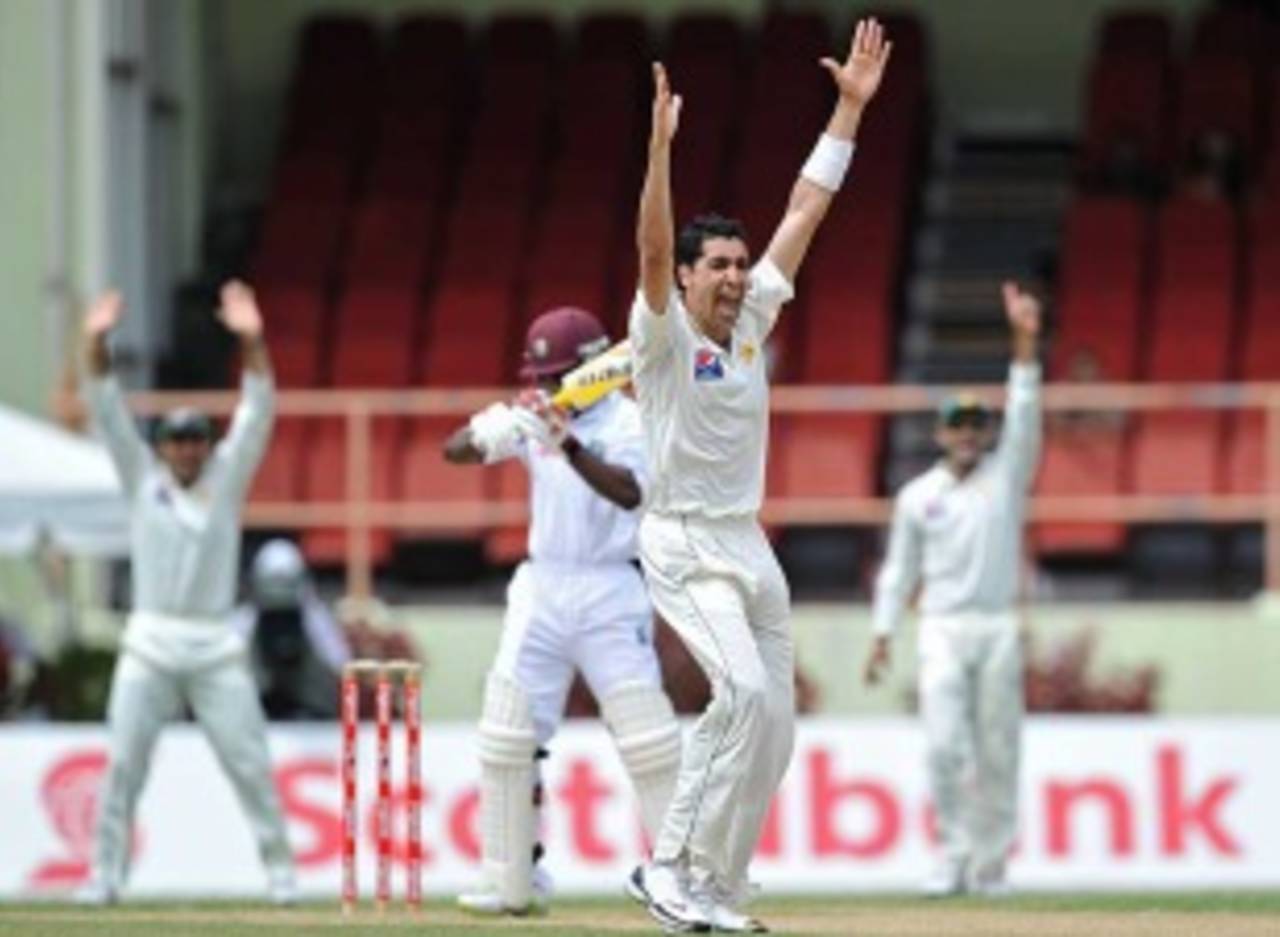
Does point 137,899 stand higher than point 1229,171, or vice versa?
point 1229,171

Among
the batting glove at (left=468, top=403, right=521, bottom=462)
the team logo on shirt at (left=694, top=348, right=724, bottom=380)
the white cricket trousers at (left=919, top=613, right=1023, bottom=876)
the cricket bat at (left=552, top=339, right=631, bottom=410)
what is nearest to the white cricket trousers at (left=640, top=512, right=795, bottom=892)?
the team logo on shirt at (left=694, top=348, right=724, bottom=380)

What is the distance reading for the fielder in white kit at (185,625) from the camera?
68.1 ft

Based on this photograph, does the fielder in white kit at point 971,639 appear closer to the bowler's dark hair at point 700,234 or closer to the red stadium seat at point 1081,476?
the bowler's dark hair at point 700,234

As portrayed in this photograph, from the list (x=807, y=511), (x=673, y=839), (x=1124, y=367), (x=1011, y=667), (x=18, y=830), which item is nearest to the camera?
(x=673, y=839)

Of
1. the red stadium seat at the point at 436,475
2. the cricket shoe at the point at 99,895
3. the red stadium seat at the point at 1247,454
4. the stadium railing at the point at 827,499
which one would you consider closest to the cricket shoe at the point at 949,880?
the cricket shoe at the point at 99,895

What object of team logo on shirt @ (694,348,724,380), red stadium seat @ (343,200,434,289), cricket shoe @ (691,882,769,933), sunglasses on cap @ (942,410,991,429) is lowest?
cricket shoe @ (691,882,769,933)

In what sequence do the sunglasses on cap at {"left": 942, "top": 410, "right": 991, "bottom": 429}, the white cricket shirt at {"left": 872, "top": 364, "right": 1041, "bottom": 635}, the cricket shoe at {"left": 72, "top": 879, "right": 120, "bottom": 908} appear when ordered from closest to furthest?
1. the cricket shoe at {"left": 72, "top": 879, "right": 120, "bottom": 908}
2. the white cricket shirt at {"left": 872, "top": 364, "right": 1041, "bottom": 635}
3. the sunglasses on cap at {"left": 942, "top": 410, "right": 991, "bottom": 429}

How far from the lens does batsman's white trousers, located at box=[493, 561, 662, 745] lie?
17.4 m

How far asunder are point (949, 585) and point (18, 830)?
564 cm

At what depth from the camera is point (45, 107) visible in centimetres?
2878

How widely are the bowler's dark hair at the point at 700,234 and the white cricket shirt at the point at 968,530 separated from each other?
5.90 meters

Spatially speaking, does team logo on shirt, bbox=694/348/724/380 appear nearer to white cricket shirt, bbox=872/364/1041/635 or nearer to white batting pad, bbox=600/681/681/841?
white batting pad, bbox=600/681/681/841

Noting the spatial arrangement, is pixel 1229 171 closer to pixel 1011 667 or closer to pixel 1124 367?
pixel 1124 367

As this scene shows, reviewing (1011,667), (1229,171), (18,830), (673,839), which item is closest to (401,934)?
(673,839)
